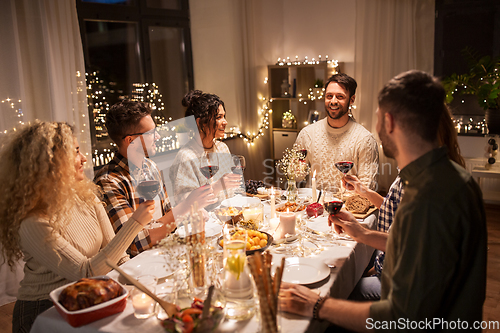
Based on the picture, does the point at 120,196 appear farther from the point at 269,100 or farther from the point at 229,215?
the point at 269,100

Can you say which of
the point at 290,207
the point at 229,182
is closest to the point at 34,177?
the point at 229,182

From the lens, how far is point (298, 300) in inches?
50.0

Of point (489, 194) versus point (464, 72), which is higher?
point (464, 72)

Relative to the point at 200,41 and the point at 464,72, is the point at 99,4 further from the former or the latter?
the point at 464,72

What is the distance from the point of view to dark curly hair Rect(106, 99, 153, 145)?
2.08 m

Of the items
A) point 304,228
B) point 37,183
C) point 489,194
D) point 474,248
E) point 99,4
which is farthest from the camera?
point 489,194

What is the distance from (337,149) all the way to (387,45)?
216 cm

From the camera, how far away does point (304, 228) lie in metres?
2.00

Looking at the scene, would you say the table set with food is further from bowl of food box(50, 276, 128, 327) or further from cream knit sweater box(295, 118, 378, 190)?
cream knit sweater box(295, 118, 378, 190)

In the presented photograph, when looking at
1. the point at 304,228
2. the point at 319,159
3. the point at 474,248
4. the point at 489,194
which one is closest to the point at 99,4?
the point at 319,159

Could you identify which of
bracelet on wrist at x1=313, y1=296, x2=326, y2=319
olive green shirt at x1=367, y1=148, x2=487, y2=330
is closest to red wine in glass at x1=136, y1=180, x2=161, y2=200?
bracelet on wrist at x1=313, y1=296, x2=326, y2=319

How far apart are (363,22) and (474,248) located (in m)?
4.25

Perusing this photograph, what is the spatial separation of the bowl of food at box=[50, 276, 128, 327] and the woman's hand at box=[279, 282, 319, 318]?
0.53 metres

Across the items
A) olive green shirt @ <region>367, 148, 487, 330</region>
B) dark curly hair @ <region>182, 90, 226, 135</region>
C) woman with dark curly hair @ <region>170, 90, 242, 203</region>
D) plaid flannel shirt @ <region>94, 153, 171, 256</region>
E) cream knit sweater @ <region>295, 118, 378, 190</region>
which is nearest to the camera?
olive green shirt @ <region>367, 148, 487, 330</region>
